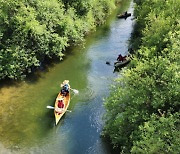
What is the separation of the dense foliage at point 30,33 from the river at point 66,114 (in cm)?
129

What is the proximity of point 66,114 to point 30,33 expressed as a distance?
7450mm

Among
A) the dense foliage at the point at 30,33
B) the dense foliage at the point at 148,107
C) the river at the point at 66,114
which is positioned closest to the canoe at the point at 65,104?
the river at the point at 66,114

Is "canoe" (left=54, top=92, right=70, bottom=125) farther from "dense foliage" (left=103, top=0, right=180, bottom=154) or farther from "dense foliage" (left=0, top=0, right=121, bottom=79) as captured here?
"dense foliage" (left=0, top=0, right=121, bottom=79)

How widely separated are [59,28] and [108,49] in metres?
6.31

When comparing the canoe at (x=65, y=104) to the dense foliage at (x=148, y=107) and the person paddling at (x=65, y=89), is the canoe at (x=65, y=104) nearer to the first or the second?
the person paddling at (x=65, y=89)

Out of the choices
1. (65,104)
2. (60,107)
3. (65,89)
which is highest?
(65,89)

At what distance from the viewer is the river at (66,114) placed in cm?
2130

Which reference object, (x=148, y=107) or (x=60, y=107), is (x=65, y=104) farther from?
(x=148, y=107)

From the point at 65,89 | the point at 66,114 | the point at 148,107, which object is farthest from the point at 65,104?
the point at 148,107

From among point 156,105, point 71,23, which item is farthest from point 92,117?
point 71,23

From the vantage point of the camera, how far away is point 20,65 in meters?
27.1

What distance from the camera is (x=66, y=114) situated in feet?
79.6

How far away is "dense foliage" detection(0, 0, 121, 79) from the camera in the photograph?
1055 inches

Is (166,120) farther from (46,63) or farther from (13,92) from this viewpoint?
(46,63)
